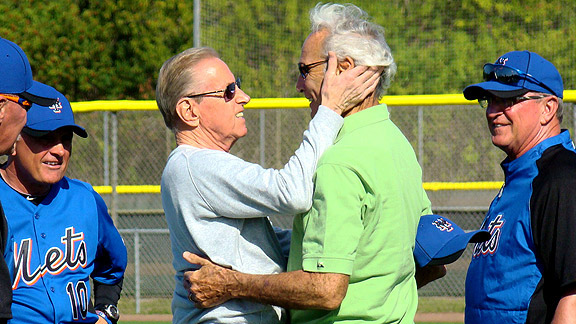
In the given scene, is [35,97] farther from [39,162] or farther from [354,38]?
[354,38]

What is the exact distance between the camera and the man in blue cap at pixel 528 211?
276cm

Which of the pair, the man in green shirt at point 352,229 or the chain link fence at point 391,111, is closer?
the man in green shirt at point 352,229

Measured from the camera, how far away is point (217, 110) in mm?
2730

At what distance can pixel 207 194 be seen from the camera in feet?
8.05

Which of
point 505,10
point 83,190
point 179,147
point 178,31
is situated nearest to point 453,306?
point 505,10

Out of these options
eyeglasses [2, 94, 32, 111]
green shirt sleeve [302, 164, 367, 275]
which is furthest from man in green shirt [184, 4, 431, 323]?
eyeglasses [2, 94, 32, 111]

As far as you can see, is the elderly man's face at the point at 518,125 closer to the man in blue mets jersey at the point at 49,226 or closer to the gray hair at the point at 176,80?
the gray hair at the point at 176,80

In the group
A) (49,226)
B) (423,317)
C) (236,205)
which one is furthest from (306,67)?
(423,317)

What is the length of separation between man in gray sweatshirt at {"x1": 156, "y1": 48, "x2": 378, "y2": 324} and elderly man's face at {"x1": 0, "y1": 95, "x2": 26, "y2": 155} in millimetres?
504

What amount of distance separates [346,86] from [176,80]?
63 cm

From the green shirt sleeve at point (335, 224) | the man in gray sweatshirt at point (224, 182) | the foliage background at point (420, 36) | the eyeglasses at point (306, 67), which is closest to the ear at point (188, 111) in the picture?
the man in gray sweatshirt at point (224, 182)

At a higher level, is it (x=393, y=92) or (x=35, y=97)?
(x=35, y=97)

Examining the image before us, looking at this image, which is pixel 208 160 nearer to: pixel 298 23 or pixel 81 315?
pixel 81 315

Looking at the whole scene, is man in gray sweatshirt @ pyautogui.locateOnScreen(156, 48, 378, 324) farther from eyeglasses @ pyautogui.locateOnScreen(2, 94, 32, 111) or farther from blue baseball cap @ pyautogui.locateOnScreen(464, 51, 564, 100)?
blue baseball cap @ pyautogui.locateOnScreen(464, 51, 564, 100)
